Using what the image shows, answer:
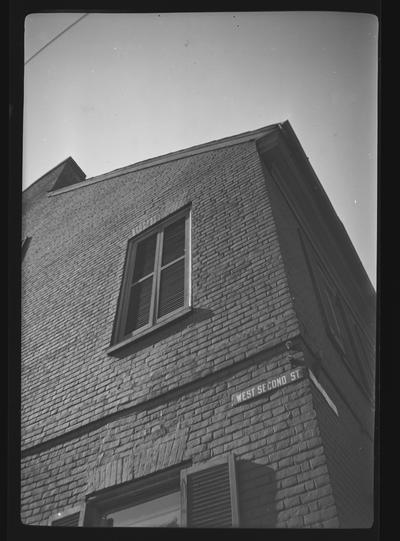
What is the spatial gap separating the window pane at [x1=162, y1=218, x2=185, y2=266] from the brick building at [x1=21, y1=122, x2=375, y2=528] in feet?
0.06

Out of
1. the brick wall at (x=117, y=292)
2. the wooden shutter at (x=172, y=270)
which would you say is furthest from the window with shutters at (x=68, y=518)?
the wooden shutter at (x=172, y=270)

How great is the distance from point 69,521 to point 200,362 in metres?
1.59

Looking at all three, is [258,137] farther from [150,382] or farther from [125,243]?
[150,382]

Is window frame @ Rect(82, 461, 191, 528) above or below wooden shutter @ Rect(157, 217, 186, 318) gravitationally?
below

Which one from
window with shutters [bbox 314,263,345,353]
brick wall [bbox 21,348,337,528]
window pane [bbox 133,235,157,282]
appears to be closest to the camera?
brick wall [bbox 21,348,337,528]

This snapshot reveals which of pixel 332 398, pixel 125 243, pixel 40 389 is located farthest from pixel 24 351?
pixel 332 398

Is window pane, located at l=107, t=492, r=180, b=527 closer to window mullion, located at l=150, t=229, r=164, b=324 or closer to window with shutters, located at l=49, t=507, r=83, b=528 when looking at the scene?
window with shutters, located at l=49, t=507, r=83, b=528

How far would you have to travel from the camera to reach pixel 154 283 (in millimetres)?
5387

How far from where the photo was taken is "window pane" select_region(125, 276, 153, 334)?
520 cm

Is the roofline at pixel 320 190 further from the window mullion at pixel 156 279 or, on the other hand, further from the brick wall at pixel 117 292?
the window mullion at pixel 156 279

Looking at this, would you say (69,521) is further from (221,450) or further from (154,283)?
(154,283)

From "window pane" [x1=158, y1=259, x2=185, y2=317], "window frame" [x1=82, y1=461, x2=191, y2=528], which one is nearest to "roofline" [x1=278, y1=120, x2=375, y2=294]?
"window pane" [x1=158, y1=259, x2=185, y2=317]

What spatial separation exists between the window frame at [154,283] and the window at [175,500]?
139 centimetres

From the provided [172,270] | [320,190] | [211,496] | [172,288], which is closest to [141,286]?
[172,270]
